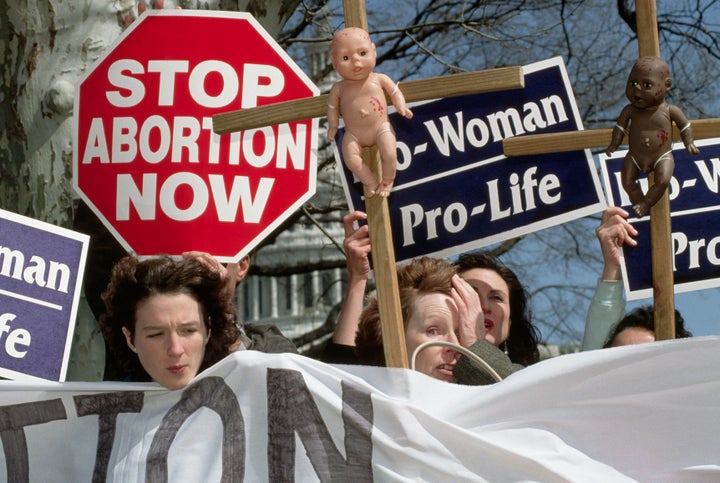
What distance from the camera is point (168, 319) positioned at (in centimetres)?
280

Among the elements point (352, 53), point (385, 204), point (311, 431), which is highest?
point (352, 53)

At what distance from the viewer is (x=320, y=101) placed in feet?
9.22

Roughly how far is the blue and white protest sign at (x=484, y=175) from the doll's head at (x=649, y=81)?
0.80m

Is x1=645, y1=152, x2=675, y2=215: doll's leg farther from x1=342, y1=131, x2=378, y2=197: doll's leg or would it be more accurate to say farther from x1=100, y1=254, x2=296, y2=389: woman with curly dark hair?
x1=100, y1=254, x2=296, y2=389: woman with curly dark hair

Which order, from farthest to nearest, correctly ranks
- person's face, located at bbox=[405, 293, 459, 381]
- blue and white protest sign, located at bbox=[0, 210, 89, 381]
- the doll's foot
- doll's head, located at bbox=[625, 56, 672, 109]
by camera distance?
blue and white protest sign, located at bbox=[0, 210, 89, 381]
person's face, located at bbox=[405, 293, 459, 381]
the doll's foot
doll's head, located at bbox=[625, 56, 672, 109]

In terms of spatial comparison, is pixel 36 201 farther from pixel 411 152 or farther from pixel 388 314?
pixel 388 314

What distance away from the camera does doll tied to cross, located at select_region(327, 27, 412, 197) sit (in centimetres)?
Result: 265

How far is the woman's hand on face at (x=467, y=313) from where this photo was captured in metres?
3.22

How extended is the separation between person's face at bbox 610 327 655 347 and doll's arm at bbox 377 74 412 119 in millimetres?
986

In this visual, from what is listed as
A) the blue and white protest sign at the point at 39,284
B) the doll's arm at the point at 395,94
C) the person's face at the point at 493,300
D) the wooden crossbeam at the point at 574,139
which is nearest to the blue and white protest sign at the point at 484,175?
the person's face at the point at 493,300

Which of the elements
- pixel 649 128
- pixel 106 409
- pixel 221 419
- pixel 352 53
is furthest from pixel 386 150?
pixel 106 409

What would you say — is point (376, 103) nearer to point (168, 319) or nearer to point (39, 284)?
point (168, 319)

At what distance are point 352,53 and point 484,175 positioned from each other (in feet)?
3.35

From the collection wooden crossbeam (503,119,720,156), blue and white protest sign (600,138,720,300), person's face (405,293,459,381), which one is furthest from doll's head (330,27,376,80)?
blue and white protest sign (600,138,720,300)
